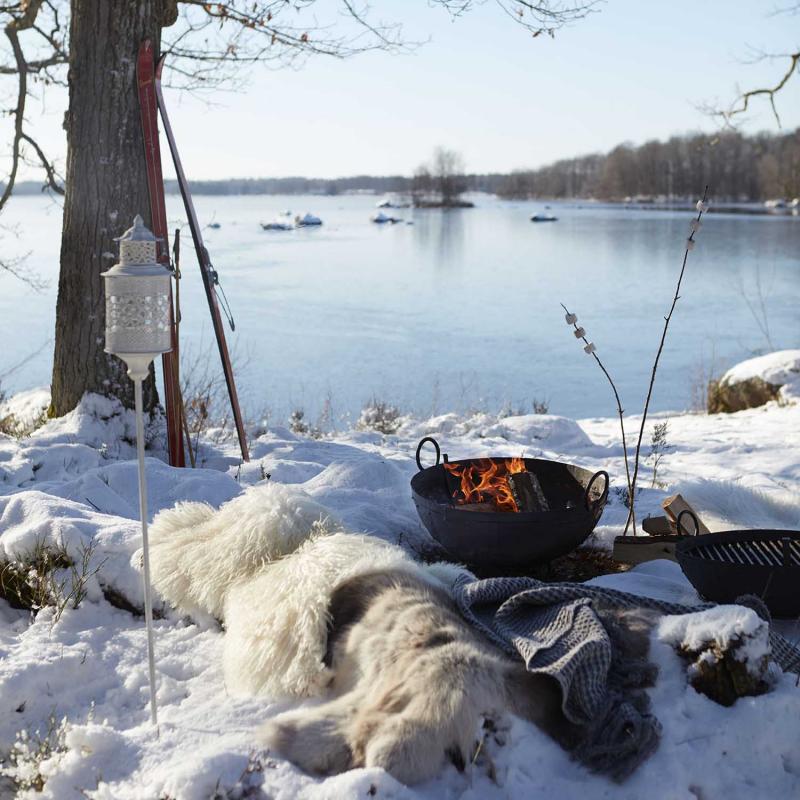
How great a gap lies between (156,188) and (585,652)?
398cm

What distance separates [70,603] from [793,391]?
Answer: 6934 mm

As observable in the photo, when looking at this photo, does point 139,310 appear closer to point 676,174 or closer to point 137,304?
point 137,304

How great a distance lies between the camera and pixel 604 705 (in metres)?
1.93

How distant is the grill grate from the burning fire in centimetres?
74

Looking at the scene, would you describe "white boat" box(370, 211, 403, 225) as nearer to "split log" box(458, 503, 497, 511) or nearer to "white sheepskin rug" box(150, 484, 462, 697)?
"split log" box(458, 503, 497, 511)

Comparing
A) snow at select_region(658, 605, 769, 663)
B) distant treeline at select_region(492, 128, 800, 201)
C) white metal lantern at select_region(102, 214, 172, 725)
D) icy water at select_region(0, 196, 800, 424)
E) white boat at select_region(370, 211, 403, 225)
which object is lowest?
icy water at select_region(0, 196, 800, 424)

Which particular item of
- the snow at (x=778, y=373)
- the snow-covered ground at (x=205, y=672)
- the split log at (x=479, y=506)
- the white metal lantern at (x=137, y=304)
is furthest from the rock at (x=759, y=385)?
the white metal lantern at (x=137, y=304)

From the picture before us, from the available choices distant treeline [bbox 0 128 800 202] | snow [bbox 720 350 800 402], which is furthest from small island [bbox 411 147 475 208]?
snow [bbox 720 350 800 402]

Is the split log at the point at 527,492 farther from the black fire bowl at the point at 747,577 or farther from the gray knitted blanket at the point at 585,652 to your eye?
the gray knitted blanket at the point at 585,652

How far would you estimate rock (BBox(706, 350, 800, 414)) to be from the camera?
7773mm

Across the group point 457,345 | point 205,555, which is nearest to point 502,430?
point 205,555

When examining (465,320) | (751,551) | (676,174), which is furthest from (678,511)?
(676,174)

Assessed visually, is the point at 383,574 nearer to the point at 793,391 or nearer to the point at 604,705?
the point at 604,705

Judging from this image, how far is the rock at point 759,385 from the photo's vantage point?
7773mm
